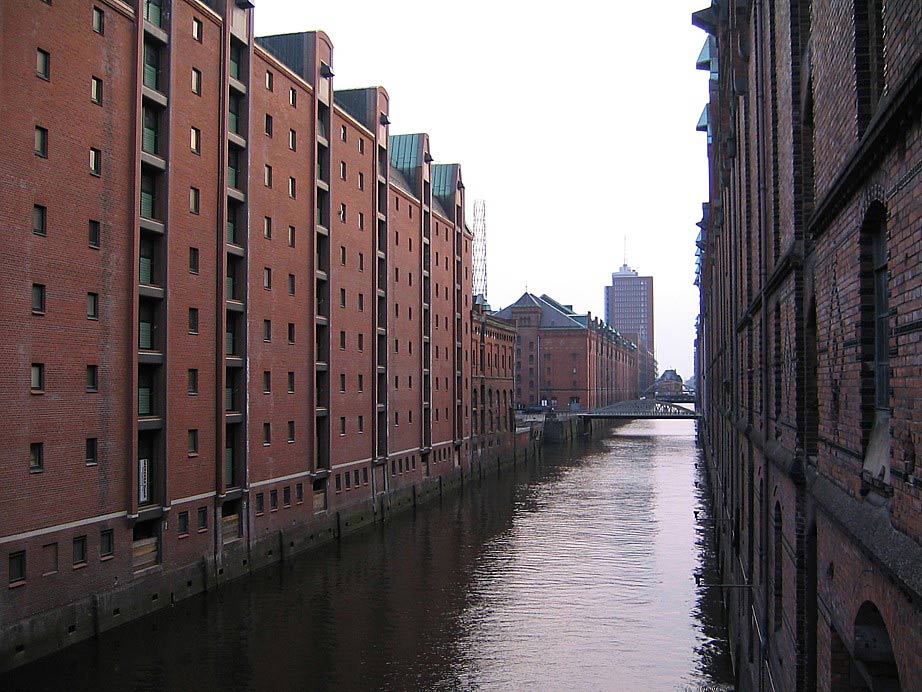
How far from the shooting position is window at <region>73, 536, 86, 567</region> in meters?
23.9

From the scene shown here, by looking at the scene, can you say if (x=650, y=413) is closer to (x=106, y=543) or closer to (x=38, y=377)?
(x=106, y=543)

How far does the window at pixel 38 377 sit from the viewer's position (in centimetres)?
2273

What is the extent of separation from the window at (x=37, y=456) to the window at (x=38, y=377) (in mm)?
1404

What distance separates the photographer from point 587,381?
14075cm

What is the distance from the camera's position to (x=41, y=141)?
23078mm

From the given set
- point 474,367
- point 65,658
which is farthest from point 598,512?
point 65,658

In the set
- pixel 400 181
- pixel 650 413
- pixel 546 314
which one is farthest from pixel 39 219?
pixel 546 314

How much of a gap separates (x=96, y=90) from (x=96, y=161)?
6.50 ft

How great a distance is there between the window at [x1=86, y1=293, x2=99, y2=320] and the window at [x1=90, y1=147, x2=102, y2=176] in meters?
3.41

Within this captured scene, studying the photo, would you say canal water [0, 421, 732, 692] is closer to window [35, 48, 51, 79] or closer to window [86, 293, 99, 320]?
window [86, 293, 99, 320]

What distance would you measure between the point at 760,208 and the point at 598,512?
36915 mm

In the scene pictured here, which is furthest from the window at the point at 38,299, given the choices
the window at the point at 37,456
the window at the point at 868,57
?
the window at the point at 868,57

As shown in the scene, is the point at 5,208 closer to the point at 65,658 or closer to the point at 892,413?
the point at 65,658

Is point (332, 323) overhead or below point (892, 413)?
overhead
